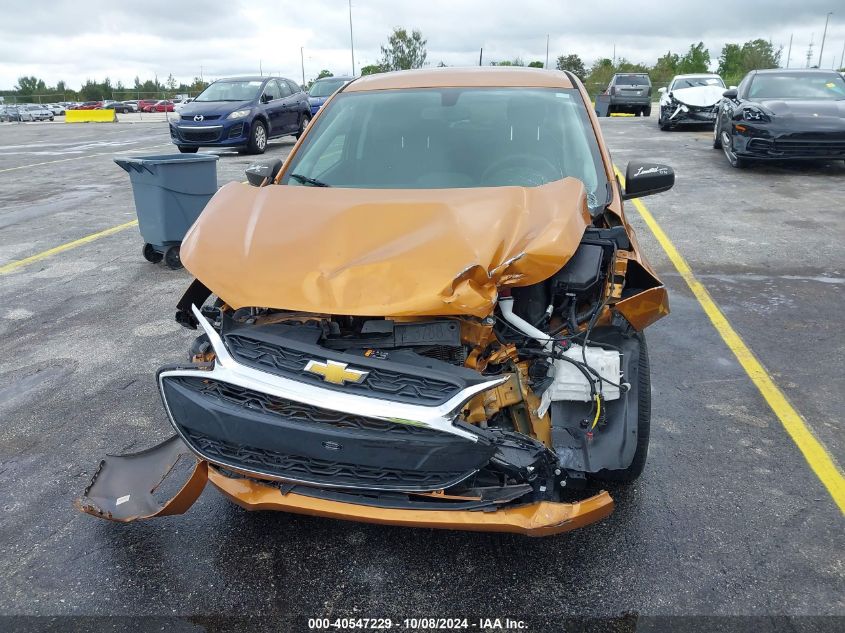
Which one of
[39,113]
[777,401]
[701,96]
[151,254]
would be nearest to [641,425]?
[777,401]

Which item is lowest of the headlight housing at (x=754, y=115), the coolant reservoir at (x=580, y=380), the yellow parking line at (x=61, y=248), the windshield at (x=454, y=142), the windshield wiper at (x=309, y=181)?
the yellow parking line at (x=61, y=248)

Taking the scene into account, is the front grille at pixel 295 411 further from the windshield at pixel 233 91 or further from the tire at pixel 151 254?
the windshield at pixel 233 91

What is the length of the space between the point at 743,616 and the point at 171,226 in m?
5.99

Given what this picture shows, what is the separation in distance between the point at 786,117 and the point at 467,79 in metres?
7.98

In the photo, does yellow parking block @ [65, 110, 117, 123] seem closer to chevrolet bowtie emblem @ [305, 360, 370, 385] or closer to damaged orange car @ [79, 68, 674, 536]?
damaged orange car @ [79, 68, 674, 536]

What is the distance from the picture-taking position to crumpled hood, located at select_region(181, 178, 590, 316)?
2439mm

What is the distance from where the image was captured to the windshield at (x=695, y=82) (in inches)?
750

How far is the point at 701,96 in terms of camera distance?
18.3 meters

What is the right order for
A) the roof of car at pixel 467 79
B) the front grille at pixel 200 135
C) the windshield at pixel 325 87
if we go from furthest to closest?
1. the windshield at pixel 325 87
2. the front grille at pixel 200 135
3. the roof of car at pixel 467 79

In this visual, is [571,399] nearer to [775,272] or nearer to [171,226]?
[775,272]

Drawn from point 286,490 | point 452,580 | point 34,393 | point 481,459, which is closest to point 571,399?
point 481,459

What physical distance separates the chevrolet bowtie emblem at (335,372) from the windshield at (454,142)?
1501 mm

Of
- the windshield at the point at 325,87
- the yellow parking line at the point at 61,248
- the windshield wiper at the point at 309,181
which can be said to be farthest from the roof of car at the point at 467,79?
the windshield at the point at 325,87

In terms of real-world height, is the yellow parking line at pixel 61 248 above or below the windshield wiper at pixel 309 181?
below
